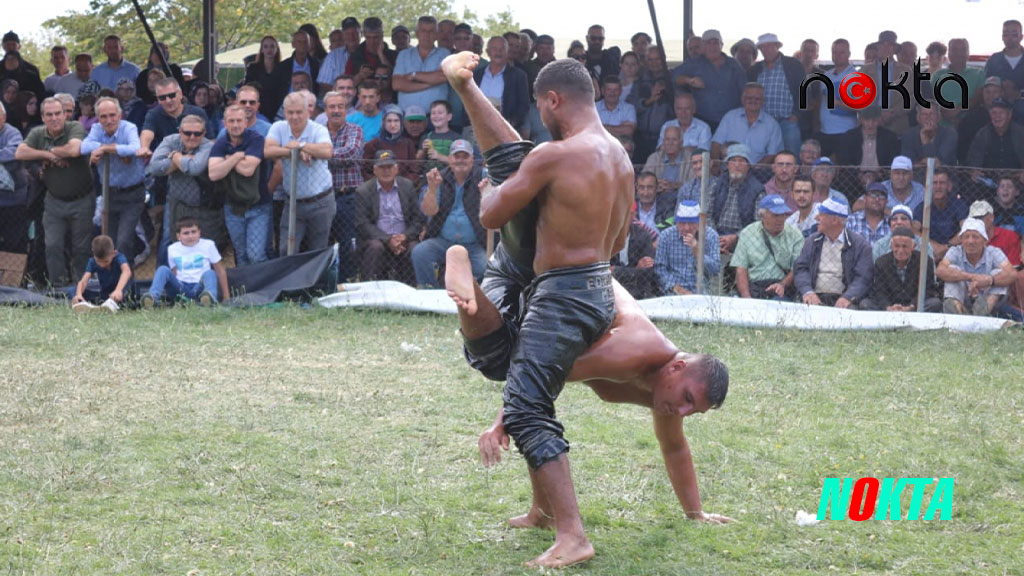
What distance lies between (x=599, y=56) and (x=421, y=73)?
7.44 feet

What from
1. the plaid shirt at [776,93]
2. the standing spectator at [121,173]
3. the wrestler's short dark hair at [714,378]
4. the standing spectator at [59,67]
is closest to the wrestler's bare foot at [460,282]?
the wrestler's short dark hair at [714,378]

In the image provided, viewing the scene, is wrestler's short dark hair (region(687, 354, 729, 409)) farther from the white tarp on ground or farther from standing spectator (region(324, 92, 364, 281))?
standing spectator (region(324, 92, 364, 281))

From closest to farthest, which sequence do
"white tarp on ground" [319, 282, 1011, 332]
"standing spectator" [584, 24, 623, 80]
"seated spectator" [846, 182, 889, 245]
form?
"white tarp on ground" [319, 282, 1011, 332]
"seated spectator" [846, 182, 889, 245]
"standing spectator" [584, 24, 623, 80]

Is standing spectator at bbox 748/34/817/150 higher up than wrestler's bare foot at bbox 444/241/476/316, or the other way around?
standing spectator at bbox 748/34/817/150

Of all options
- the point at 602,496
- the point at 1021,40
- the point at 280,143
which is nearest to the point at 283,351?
the point at 280,143

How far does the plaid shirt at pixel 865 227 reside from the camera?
1074 cm

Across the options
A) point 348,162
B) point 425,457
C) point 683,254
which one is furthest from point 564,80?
point 348,162

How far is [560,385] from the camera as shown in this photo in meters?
4.70

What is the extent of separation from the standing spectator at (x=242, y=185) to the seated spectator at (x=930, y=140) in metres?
6.15

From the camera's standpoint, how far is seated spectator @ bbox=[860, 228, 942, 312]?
1052 cm

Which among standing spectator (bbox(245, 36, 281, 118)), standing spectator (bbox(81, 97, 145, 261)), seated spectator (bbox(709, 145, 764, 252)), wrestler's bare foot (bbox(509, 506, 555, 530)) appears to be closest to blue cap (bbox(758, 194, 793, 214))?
seated spectator (bbox(709, 145, 764, 252))

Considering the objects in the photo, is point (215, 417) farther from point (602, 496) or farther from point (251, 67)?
point (251, 67)

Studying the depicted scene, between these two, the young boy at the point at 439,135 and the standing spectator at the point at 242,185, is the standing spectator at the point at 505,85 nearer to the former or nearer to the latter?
the young boy at the point at 439,135

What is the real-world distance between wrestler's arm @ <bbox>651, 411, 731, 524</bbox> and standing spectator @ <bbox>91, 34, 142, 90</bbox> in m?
11.5
